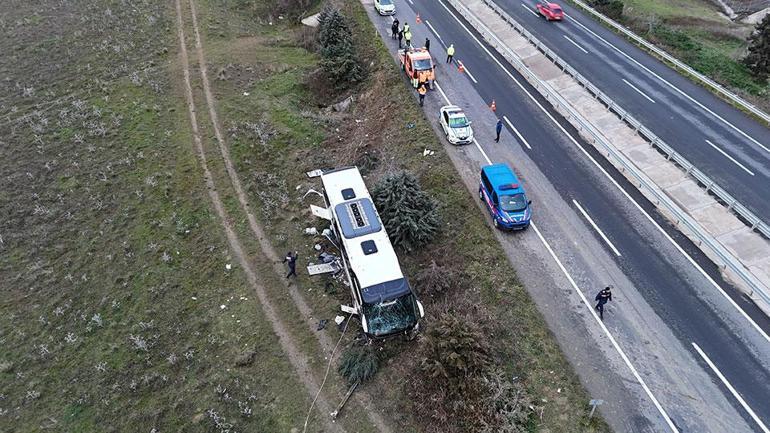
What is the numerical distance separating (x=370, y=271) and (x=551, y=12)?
36068 millimetres

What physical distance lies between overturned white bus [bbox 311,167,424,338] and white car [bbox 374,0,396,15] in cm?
2793

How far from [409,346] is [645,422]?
8.77m

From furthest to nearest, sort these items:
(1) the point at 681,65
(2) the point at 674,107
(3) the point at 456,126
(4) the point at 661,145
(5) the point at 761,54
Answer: (5) the point at 761,54 → (1) the point at 681,65 → (2) the point at 674,107 → (3) the point at 456,126 → (4) the point at 661,145

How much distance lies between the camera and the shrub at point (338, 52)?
3741 centimetres

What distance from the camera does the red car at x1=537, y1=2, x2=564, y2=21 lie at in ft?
144

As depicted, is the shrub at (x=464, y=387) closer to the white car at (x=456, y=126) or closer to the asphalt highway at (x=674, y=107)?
the white car at (x=456, y=126)

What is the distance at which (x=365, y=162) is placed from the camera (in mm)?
29266

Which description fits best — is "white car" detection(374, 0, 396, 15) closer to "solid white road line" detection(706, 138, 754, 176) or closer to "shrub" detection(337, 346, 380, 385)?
"solid white road line" detection(706, 138, 754, 176)

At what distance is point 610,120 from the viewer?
3106 centimetres

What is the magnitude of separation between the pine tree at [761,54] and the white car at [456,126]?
2772 centimetres

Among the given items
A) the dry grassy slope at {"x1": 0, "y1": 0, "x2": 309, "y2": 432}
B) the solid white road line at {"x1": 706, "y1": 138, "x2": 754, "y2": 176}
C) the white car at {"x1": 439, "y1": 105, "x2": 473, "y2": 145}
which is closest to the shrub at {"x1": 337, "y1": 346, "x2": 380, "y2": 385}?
the dry grassy slope at {"x1": 0, "y1": 0, "x2": 309, "y2": 432}

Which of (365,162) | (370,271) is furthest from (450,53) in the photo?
(370,271)

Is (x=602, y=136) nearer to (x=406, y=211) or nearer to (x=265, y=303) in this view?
(x=406, y=211)

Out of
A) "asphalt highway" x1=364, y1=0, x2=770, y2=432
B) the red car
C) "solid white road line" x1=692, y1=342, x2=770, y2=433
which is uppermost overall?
the red car
